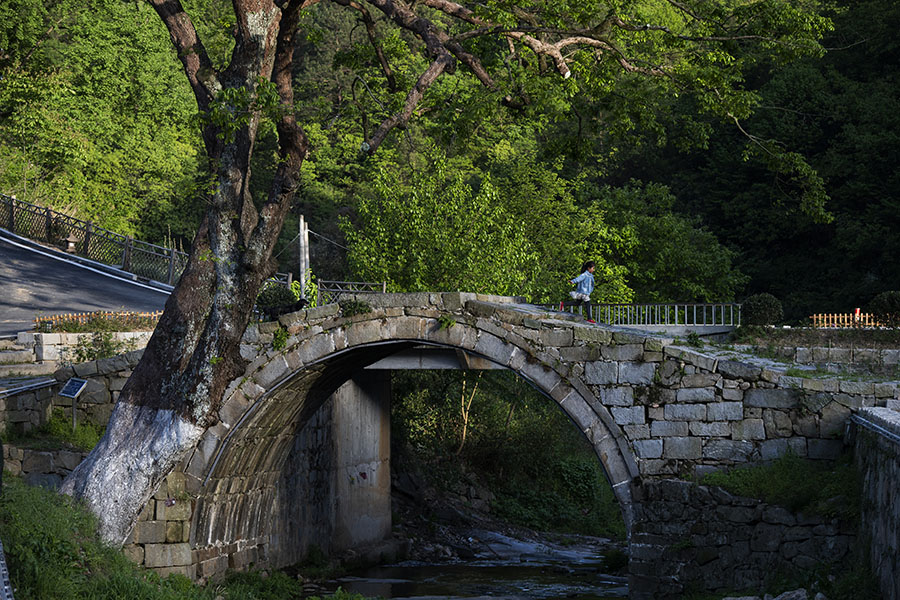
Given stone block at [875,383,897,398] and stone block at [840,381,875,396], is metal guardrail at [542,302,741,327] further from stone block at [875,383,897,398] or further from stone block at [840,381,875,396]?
stone block at [875,383,897,398]

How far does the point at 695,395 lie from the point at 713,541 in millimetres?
1898

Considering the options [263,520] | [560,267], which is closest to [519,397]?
[560,267]

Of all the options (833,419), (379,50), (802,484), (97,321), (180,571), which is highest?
(379,50)

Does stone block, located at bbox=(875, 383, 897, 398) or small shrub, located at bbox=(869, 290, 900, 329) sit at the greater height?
small shrub, located at bbox=(869, 290, 900, 329)

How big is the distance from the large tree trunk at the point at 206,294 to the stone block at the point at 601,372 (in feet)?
14.8

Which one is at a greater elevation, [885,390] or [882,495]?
[885,390]

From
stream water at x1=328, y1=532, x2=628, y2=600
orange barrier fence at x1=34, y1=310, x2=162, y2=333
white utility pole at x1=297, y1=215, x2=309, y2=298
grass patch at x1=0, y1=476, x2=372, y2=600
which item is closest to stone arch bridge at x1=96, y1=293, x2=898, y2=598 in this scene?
grass patch at x1=0, y1=476, x2=372, y2=600

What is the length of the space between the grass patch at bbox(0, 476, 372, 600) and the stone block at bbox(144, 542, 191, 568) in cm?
63

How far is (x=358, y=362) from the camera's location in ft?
57.1

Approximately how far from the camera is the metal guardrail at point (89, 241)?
29.4 meters

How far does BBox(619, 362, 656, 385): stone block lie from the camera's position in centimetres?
1433

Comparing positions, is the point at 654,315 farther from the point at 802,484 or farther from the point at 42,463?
the point at 42,463

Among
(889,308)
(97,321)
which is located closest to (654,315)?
(889,308)

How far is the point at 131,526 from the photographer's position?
14320 mm
